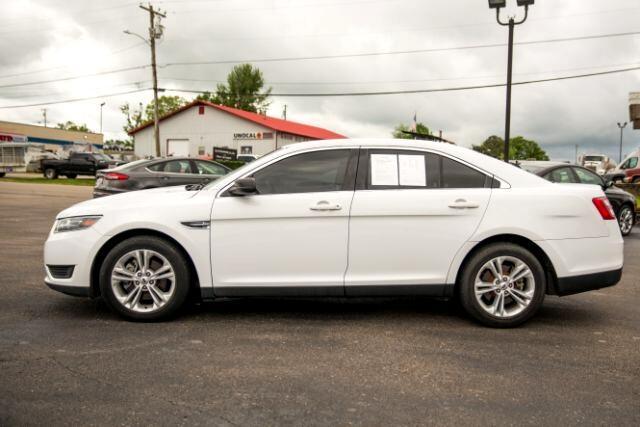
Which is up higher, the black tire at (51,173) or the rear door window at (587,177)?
the black tire at (51,173)

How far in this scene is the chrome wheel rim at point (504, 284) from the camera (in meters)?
4.71

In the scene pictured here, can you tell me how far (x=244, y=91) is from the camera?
290ft

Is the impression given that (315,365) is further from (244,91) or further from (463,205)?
(244,91)

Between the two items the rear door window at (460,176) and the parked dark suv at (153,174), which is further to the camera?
the parked dark suv at (153,174)

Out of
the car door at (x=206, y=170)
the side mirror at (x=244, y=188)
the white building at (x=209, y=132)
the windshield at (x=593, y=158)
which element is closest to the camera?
the side mirror at (x=244, y=188)

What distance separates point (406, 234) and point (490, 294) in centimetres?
87

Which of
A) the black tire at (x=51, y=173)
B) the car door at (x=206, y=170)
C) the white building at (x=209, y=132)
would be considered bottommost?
the car door at (x=206, y=170)

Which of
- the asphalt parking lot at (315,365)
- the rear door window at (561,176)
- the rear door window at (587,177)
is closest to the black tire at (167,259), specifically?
the asphalt parking lot at (315,365)

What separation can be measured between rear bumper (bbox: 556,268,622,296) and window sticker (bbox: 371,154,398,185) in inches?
63.6

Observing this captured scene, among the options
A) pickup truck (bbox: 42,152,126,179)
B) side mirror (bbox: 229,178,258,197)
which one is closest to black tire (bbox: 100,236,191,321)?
side mirror (bbox: 229,178,258,197)

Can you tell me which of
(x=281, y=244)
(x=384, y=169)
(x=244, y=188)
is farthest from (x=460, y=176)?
(x=244, y=188)

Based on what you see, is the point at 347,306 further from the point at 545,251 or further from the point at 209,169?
the point at 209,169

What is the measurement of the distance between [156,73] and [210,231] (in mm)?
33441

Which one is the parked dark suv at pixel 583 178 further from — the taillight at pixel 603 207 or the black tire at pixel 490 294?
the black tire at pixel 490 294
